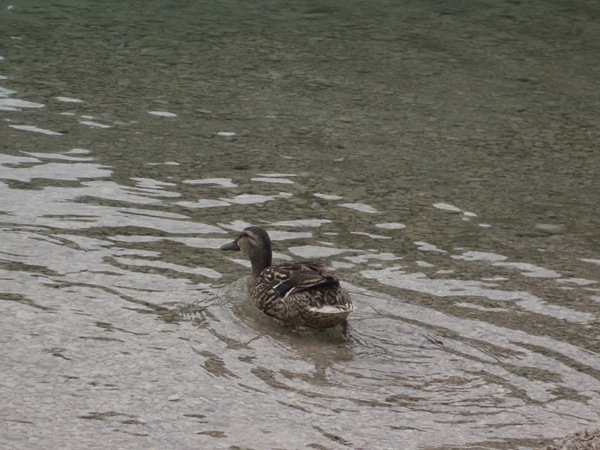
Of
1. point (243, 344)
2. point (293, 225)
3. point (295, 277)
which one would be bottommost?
point (243, 344)

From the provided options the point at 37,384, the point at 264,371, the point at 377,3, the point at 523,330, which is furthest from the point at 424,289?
the point at 377,3

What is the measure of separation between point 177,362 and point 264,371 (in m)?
0.50

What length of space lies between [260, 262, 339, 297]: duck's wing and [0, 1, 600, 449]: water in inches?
11.1

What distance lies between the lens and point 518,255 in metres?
8.73

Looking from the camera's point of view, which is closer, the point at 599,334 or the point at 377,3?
the point at 599,334

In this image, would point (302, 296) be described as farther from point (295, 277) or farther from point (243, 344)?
point (243, 344)

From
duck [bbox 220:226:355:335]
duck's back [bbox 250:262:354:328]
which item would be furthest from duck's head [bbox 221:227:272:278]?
duck's back [bbox 250:262:354:328]

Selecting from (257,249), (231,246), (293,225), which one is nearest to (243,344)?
(257,249)

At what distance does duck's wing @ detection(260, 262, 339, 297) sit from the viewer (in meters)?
7.23

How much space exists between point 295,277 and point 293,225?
65.8 inches

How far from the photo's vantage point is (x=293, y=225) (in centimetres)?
910

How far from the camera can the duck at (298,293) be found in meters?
7.16

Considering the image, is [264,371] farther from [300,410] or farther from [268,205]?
[268,205]

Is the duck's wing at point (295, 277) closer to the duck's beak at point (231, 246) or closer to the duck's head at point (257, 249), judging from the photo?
the duck's head at point (257, 249)
